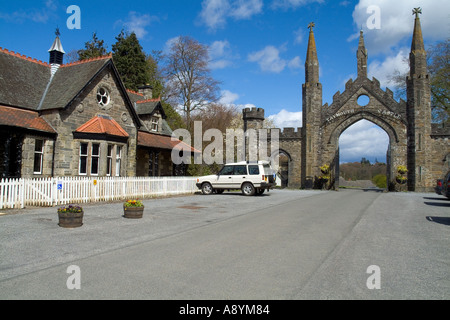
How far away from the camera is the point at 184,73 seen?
42.7 meters

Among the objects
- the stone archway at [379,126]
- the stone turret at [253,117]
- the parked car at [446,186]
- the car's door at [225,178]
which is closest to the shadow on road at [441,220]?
the parked car at [446,186]

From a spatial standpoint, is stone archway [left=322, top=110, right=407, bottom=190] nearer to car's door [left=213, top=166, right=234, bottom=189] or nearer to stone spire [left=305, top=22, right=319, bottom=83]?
stone spire [left=305, top=22, right=319, bottom=83]

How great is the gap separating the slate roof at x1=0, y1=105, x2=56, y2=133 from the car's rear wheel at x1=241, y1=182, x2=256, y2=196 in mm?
10938

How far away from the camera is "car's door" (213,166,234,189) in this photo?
867 inches

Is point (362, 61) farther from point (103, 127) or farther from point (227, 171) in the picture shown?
point (103, 127)

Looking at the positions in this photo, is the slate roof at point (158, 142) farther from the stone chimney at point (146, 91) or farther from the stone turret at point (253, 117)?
the stone turret at point (253, 117)

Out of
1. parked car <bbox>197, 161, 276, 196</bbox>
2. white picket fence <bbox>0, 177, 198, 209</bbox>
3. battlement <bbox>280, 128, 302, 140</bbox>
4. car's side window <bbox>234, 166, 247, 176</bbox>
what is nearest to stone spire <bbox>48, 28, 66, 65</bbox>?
white picket fence <bbox>0, 177, 198, 209</bbox>

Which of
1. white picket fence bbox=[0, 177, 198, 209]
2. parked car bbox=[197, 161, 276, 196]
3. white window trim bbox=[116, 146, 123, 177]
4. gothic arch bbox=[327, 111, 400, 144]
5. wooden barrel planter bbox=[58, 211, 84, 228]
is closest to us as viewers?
wooden barrel planter bbox=[58, 211, 84, 228]

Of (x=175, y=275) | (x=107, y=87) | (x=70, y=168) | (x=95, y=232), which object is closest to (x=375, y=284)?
(x=175, y=275)

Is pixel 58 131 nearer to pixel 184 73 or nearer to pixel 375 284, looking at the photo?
pixel 375 284

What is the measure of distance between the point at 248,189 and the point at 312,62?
20433mm

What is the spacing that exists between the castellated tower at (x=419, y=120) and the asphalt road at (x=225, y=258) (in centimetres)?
2212

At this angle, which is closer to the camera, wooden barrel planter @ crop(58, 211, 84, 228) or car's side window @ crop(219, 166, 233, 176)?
wooden barrel planter @ crop(58, 211, 84, 228)
